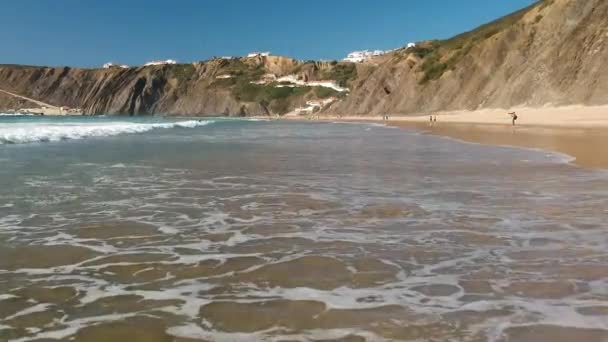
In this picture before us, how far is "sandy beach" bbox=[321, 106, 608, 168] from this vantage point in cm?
2055

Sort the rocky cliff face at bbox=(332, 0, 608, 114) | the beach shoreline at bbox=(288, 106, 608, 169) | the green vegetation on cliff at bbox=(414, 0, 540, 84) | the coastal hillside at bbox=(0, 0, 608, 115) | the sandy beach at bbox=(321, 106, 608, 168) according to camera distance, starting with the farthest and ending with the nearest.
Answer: the green vegetation on cliff at bbox=(414, 0, 540, 84), the coastal hillside at bbox=(0, 0, 608, 115), the rocky cliff face at bbox=(332, 0, 608, 114), the sandy beach at bbox=(321, 106, 608, 168), the beach shoreline at bbox=(288, 106, 608, 169)

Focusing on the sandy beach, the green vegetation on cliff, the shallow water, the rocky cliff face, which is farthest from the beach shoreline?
the green vegetation on cliff

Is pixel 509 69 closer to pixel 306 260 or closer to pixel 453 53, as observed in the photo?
pixel 453 53

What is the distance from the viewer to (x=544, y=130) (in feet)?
121

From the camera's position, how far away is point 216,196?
10.6m

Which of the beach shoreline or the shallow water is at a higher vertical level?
the beach shoreline

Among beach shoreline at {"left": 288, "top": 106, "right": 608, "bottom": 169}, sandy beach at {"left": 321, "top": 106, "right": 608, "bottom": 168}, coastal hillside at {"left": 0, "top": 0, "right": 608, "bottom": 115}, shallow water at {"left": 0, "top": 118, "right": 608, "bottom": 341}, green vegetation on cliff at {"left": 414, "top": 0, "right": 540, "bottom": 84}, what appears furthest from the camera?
green vegetation on cliff at {"left": 414, "top": 0, "right": 540, "bottom": 84}

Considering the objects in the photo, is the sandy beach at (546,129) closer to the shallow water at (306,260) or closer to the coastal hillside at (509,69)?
the coastal hillside at (509,69)

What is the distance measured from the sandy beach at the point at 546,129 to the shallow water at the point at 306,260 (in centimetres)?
787

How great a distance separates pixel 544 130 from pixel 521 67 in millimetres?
37947

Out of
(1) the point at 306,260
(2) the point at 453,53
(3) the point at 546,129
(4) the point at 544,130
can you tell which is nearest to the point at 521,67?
(2) the point at 453,53

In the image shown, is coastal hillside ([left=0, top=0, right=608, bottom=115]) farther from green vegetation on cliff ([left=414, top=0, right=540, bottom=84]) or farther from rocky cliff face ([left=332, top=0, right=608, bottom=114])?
green vegetation on cliff ([left=414, top=0, right=540, bottom=84])

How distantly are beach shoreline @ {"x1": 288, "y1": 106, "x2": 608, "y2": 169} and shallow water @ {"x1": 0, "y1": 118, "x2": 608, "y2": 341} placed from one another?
7.69 m

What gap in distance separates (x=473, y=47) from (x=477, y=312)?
8795 centimetres
